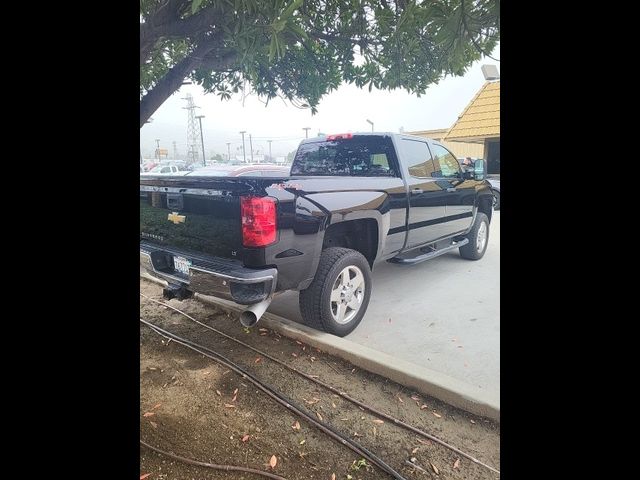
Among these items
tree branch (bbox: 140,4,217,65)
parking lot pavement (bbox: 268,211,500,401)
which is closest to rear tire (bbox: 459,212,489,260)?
parking lot pavement (bbox: 268,211,500,401)

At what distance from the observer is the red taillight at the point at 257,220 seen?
100 inches

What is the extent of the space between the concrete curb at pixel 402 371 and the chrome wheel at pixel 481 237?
3266mm

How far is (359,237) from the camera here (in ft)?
11.9

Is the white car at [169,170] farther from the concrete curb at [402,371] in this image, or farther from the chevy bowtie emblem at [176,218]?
the concrete curb at [402,371]

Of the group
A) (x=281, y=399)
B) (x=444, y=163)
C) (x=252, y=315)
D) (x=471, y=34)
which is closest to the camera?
(x=471, y=34)

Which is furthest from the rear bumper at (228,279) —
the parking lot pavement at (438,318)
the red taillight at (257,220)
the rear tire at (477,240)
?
the rear tire at (477,240)

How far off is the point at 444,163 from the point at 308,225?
106 inches

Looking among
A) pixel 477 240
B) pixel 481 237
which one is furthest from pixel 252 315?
pixel 481 237

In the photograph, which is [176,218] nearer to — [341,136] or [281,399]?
[281,399]

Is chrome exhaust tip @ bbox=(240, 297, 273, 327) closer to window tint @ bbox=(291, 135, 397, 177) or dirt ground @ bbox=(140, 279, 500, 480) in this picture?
dirt ground @ bbox=(140, 279, 500, 480)
